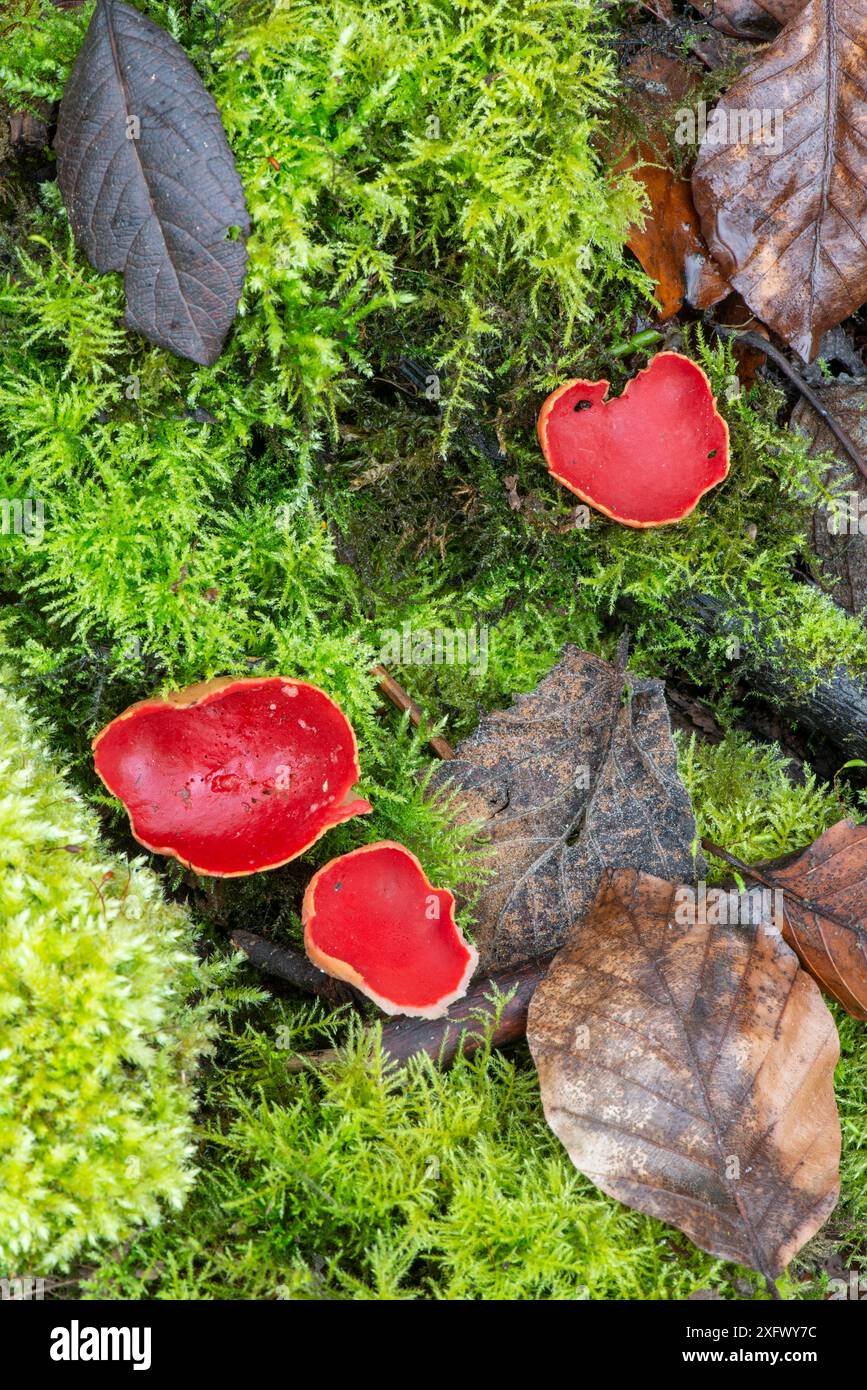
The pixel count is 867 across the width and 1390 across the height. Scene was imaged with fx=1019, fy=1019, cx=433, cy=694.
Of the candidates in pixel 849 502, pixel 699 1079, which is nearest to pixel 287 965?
pixel 699 1079

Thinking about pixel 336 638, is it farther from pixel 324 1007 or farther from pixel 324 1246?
pixel 324 1246

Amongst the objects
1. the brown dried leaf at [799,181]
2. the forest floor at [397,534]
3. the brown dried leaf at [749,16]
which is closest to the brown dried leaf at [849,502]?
the forest floor at [397,534]

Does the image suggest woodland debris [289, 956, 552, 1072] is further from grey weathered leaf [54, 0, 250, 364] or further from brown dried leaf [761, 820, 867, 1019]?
grey weathered leaf [54, 0, 250, 364]

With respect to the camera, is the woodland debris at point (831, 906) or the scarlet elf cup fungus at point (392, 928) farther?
the woodland debris at point (831, 906)

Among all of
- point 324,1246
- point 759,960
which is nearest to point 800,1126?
point 759,960

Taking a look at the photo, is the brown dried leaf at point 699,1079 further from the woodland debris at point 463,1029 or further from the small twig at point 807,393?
the small twig at point 807,393
